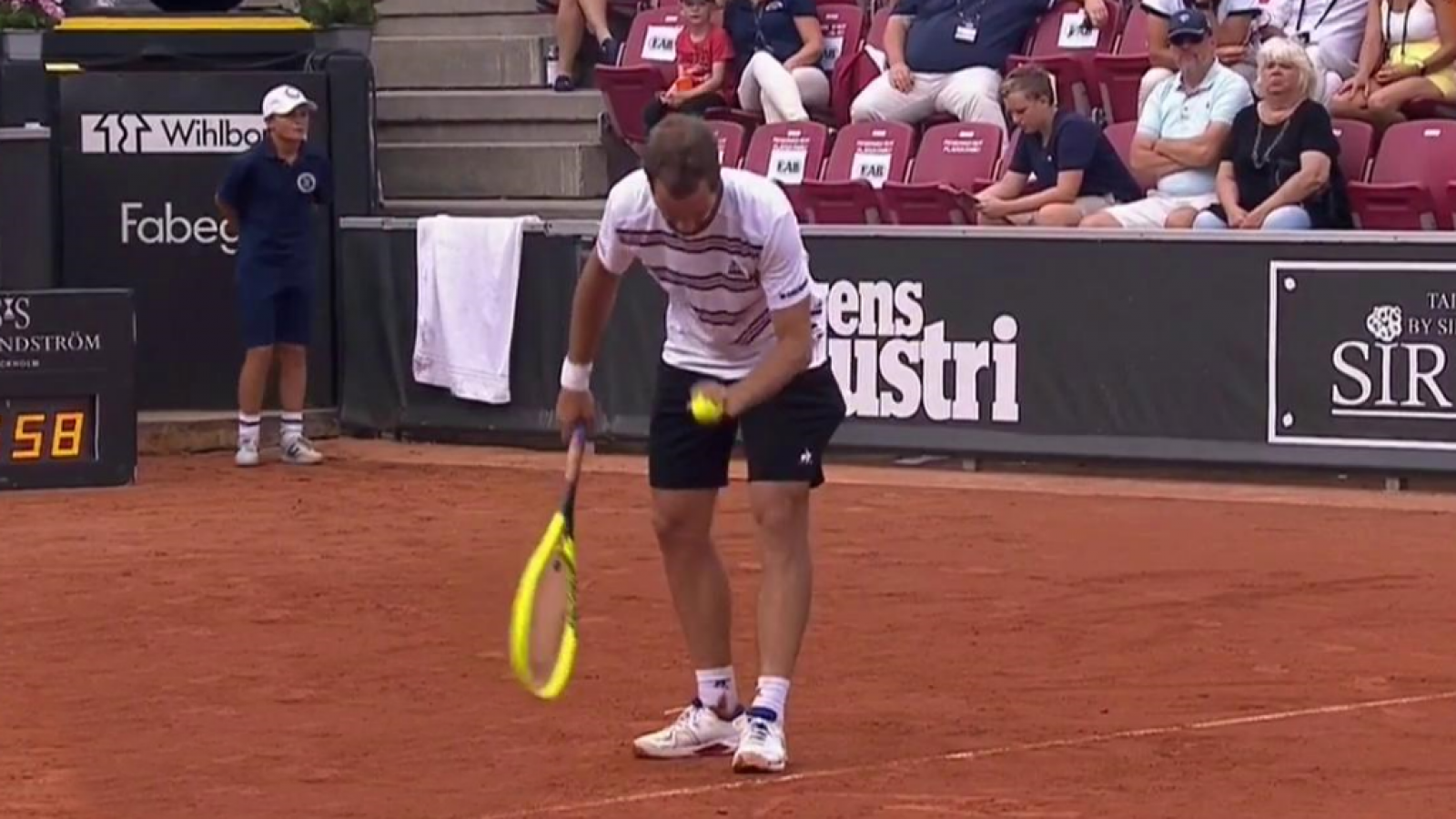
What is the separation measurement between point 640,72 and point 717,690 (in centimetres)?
960

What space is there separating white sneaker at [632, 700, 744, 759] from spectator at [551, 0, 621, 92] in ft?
34.5

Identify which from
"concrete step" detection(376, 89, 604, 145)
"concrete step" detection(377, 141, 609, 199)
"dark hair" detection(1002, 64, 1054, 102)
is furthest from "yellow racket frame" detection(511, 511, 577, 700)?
"concrete step" detection(376, 89, 604, 145)

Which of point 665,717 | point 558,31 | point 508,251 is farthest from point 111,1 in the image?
point 665,717

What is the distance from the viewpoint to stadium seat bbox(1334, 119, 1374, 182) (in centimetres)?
1295

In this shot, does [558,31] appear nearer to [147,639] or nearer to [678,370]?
[147,639]

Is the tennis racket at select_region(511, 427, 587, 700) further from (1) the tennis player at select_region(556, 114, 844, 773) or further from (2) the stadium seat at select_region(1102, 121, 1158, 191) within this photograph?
(2) the stadium seat at select_region(1102, 121, 1158, 191)

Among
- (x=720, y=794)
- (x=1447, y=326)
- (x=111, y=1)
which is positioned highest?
(x=111, y=1)

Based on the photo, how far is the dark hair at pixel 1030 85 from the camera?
13.4 metres

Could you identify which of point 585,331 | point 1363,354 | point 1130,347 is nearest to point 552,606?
point 585,331

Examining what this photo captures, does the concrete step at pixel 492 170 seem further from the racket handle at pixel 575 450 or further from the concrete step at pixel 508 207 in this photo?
the racket handle at pixel 575 450

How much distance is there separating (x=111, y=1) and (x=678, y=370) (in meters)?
11.5

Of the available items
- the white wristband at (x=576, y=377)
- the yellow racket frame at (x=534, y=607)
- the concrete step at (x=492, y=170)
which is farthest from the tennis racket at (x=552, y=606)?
the concrete step at (x=492, y=170)

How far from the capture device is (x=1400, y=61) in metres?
13.2

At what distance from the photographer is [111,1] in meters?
17.5
